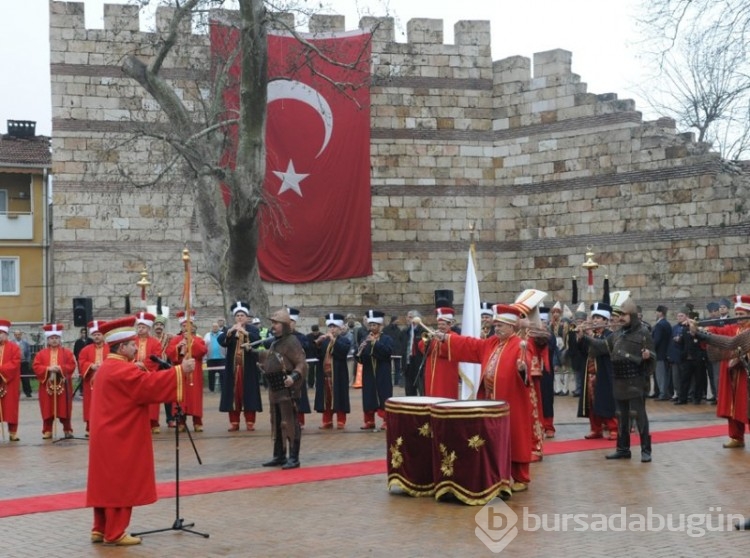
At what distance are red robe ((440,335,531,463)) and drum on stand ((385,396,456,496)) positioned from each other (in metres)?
0.72

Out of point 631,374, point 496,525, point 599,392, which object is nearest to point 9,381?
point 599,392

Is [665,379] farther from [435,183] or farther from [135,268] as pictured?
[135,268]

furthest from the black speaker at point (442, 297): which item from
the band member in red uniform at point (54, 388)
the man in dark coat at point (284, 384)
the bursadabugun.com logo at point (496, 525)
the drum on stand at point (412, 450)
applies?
the bursadabugun.com logo at point (496, 525)

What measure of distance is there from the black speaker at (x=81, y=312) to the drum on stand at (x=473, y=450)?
53.1 ft

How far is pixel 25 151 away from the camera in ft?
129

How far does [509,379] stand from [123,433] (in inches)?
163

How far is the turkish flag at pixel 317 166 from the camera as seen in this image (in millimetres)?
27969

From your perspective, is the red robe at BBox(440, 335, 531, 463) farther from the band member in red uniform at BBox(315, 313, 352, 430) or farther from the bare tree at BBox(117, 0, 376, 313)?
the bare tree at BBox(117, 0, 376, 313)

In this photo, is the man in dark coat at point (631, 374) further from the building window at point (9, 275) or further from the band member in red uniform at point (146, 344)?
the building window at point (9, 275)

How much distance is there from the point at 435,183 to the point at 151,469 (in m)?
20.8

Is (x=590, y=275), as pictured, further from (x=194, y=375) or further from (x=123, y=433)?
(x=123, y=433)

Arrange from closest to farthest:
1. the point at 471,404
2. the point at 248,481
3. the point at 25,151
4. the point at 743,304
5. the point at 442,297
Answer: the point at 471,404 → the point at 248,481 → the point at 743,304 → the point at 442,297 → the point at 25,151

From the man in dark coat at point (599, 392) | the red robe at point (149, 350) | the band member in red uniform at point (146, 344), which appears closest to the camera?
the man in dark coat at point (599, 392)

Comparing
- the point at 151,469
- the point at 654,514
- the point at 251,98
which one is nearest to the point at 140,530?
the point at 151,469
